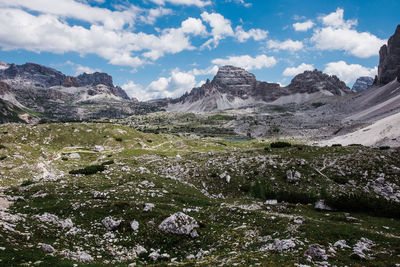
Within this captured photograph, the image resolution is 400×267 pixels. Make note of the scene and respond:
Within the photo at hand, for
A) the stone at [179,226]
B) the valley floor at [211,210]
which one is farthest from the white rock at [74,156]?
the stone at [179,226]

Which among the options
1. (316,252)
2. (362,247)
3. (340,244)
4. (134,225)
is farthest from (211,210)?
(362,247)

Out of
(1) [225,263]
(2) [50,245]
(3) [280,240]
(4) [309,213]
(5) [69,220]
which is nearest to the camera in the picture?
(1) [225,263]

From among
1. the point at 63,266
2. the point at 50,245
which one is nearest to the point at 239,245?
the point at 63,266

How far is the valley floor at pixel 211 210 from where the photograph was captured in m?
18.6

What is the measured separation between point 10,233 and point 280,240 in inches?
935

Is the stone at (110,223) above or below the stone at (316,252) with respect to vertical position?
above

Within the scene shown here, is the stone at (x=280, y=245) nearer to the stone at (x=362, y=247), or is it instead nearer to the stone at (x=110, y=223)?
the stone at (x=362, y=247)

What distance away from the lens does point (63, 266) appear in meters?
15.6

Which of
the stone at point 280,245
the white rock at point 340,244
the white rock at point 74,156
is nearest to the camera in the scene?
the stone at point 280,245

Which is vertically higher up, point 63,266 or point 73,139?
point 73,139

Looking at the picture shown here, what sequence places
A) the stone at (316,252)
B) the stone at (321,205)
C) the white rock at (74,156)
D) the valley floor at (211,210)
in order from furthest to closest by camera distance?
the white rock at (74,156), the stone at (321,205), the valley floor at (211,210), the stone at (316,252)

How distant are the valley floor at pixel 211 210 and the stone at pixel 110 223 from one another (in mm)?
125

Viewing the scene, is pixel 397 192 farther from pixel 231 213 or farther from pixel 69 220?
pixel 69 220

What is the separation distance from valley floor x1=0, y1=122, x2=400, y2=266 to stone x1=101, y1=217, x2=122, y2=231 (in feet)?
0.41
